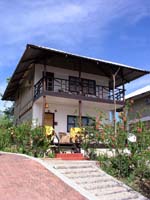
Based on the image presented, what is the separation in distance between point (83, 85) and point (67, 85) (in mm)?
1249

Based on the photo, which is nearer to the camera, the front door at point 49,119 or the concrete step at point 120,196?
the concrete step at point 120,196

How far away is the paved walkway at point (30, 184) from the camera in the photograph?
805 centimetres

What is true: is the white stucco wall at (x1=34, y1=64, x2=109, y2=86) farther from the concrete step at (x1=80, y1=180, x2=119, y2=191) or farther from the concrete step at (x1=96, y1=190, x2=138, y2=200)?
the concrete step at (x1=96, y1=190, x2=138, y2=200)

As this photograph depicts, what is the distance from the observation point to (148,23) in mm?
14445

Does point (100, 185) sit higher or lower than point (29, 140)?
lower

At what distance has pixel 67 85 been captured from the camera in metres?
20.4

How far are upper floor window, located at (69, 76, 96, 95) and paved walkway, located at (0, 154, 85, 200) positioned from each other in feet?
33.8

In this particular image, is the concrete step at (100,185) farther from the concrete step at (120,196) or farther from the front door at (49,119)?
the front door at (49,119)

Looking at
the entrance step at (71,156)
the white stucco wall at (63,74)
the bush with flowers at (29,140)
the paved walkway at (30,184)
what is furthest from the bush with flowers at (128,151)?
the white stucco wall at (63,74)

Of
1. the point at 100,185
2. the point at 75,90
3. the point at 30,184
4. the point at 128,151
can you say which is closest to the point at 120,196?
the point at 100,185

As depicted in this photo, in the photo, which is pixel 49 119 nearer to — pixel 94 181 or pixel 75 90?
pixel 75 90

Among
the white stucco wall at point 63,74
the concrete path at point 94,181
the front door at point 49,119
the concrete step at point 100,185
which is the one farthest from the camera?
the white stucco wall at point 63,74

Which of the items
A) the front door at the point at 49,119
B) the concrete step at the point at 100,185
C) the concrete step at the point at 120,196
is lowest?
the concrete step at the point at 120,196

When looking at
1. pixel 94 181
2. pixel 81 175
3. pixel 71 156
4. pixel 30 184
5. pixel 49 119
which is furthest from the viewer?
pixel 49 119
